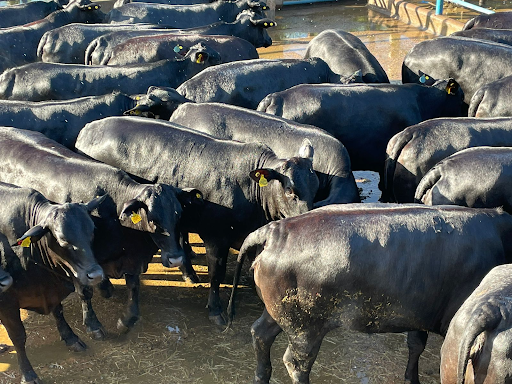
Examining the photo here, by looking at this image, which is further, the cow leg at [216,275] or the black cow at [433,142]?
the black cow at [433,142]

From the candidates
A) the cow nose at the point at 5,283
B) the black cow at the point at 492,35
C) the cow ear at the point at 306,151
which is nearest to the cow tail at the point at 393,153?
the cow ear at the point at 306,151

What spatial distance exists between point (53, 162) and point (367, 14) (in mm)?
12986

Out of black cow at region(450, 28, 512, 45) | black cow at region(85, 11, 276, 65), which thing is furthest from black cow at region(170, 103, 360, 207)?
black cow at region(450, 28, 512, 45)

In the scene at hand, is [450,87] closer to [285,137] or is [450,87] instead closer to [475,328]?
[285,137]

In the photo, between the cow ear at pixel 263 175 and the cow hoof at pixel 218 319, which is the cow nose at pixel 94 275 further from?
the cow ear at pixel 263 175

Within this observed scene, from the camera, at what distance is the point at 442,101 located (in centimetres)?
859

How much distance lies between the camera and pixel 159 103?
7.97 metres

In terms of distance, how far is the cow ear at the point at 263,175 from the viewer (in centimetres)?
602

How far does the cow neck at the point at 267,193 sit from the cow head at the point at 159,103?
194cm

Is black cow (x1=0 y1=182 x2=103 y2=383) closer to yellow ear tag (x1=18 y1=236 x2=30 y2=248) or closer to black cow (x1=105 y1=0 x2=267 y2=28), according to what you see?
yellow ear tag (x1=18 y1=236 x2=30 y2=248)

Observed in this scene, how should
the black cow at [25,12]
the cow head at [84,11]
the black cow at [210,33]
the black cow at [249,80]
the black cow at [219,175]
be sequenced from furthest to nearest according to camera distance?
the black cow at [25,12]
the cow head at [84,11]
the black cow at [210,33]
the black cow at [249,80]
the black cow at [219,175]

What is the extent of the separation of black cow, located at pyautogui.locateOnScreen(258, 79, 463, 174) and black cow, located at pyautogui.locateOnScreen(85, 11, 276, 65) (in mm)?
3616

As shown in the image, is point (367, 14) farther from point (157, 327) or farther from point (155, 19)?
point (157, 327)

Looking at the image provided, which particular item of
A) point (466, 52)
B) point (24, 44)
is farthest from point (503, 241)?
point (24, 44)
